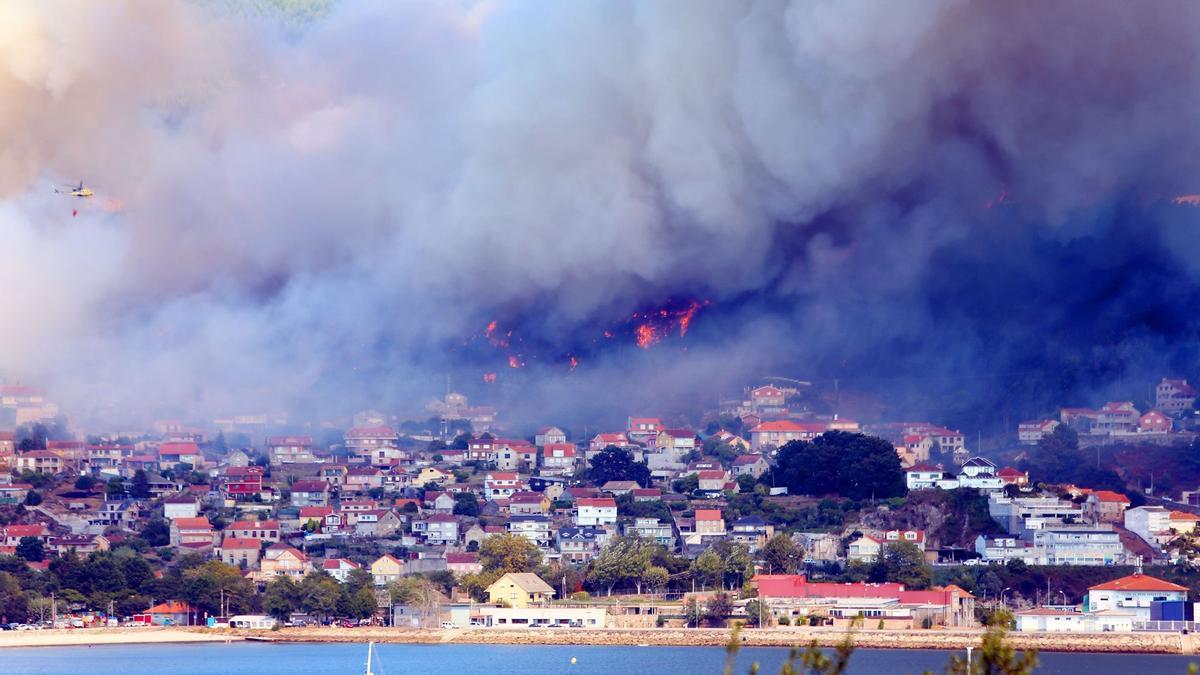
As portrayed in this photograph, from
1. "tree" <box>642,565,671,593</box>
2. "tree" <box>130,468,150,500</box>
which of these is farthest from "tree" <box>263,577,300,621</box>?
"tree" <box>130,468,150,500</box>

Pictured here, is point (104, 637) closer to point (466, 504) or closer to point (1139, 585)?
point (466, 504)

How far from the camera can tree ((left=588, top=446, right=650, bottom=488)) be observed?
4394 centimetres

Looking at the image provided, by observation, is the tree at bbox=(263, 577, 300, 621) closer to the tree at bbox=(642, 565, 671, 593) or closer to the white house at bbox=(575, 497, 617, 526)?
the tree at bbox=(642, 565, 671, 593)

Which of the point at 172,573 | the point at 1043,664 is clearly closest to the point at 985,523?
the point at 1043,664

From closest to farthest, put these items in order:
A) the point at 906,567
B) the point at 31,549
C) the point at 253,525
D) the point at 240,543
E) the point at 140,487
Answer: the point at 906,567
the point at 31,549
the point at 240,543
the point at 253,525
the point at 140,487

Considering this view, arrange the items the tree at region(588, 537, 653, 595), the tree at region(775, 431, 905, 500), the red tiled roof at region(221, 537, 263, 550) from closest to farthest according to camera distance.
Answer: the tree at region(588, 537, 653, 595)
the red tiled roof at region(221, 537, 263, 550)
the tree at region(775, 431, 905, 500)

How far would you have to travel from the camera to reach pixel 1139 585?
31.4m

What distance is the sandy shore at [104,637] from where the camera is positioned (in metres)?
31.6

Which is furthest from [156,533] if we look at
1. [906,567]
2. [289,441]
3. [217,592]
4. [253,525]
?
[906,567]

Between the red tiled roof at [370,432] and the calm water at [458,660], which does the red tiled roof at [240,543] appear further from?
the red tiled roof at [370,432]

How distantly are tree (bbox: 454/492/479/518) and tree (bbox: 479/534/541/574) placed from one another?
217 inches

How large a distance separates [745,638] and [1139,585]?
5837mm

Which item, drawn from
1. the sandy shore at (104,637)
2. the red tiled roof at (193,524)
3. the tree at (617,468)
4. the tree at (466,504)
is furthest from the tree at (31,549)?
the tree at (617,468)

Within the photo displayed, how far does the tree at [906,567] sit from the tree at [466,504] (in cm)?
1011
